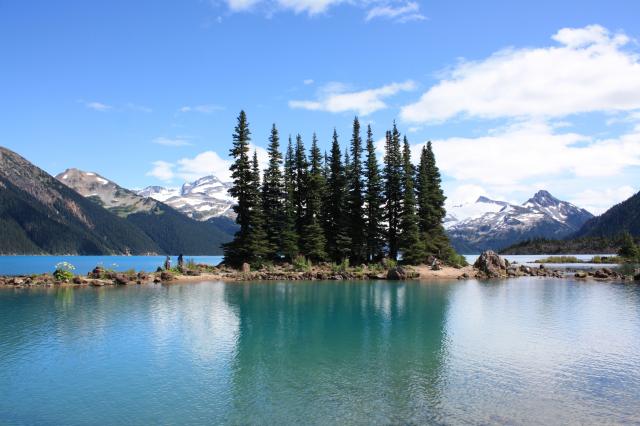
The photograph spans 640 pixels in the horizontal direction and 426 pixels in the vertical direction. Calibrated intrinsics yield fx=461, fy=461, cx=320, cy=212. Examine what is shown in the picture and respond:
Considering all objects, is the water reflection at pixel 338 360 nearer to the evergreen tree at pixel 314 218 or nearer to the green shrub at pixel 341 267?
the green shrub at pixel 341 267

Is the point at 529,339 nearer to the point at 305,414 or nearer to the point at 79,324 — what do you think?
the point at 305,414

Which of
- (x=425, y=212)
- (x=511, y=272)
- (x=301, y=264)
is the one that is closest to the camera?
(x=301, y=264)

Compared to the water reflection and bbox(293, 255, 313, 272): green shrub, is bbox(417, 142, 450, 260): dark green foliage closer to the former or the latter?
bbox(293, 255, 313, 272): green shrub

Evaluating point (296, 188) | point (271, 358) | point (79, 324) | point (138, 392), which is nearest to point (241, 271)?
point (296, 188)

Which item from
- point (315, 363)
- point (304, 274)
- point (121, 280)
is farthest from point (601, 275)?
point (121, 280)

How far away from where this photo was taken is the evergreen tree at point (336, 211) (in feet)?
309

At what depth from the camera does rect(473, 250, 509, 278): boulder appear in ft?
293

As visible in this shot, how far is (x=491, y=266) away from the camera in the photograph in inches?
3590

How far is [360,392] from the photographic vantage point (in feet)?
66.3

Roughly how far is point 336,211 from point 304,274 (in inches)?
788

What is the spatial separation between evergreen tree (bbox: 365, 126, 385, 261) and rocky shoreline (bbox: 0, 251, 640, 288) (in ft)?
26.0

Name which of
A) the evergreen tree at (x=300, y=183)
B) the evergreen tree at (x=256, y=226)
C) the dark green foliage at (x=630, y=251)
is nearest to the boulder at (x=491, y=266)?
the evergreen tree at (x=300, y=183)

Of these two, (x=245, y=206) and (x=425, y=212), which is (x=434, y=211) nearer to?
(x=425, y=212)

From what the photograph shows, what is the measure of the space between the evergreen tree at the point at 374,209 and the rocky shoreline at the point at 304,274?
792cm
